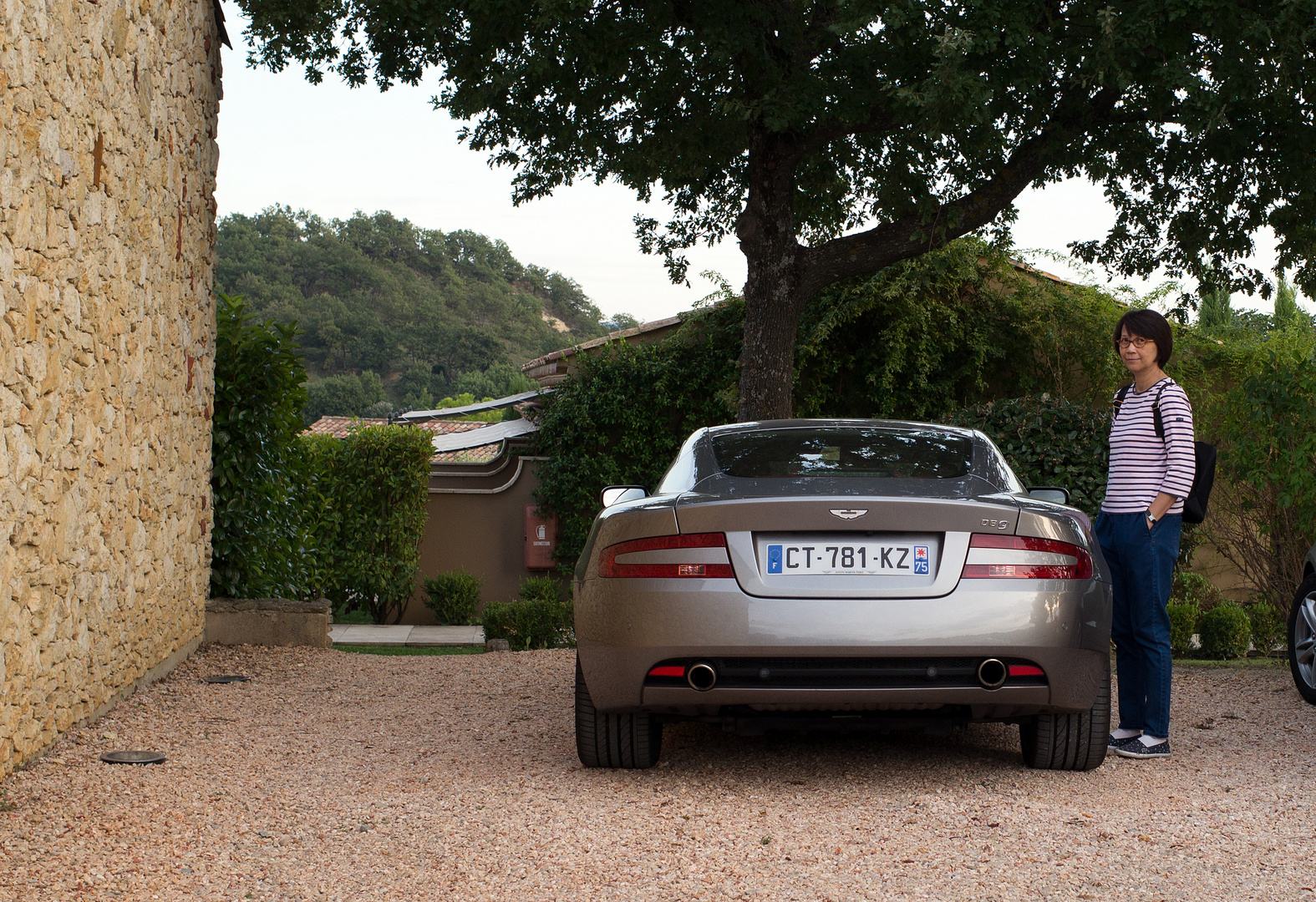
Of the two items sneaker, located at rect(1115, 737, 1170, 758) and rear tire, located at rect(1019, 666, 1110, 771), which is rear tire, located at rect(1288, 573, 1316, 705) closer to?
sneaker, located at rect(1115, 737, 1170, 758)

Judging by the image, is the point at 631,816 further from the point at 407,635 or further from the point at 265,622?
the point at 407,635

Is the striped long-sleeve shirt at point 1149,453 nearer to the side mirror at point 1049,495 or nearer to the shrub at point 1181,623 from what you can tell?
the side mirror at point 1049,495

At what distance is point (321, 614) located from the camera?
8.02 meters

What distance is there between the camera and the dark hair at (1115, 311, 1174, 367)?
16.0 feet

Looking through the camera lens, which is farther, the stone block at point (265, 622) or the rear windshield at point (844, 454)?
the stone block at point (265, 622)

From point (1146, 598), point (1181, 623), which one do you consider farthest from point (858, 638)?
→ point (1181, 623)

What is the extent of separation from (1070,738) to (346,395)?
201 ft

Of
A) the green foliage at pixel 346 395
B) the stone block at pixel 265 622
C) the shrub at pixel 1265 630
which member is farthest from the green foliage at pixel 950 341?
the green foliage at pixel 346 395

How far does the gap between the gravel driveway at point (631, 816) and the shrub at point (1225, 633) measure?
4748mm

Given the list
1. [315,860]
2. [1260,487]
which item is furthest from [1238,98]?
[315,860]

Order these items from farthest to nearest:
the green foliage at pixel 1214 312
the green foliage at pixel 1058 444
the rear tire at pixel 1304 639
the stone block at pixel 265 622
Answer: the green foliage at pixel 1214 312 → the green foliage at pixel 1058 444 → the stone block at pixel 265 622 → the rear tire at pixel 1304 639

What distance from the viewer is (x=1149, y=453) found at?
483 cm

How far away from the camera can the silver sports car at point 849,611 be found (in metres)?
3.81

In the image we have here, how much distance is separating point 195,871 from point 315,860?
33 centimetres
